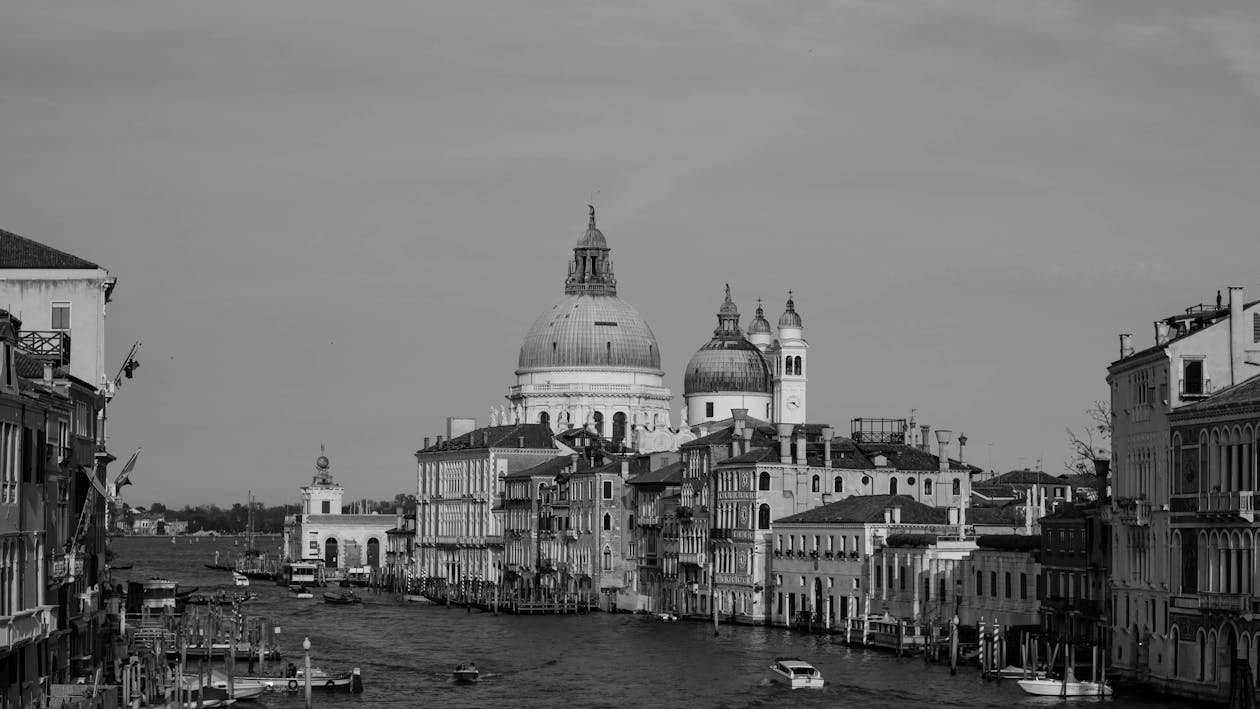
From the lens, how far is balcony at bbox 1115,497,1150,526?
190 ft

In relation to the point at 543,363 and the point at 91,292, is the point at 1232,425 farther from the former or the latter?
the point at 543,363

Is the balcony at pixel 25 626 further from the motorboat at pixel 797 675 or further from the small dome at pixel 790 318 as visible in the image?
the small dome at pixel 790 318

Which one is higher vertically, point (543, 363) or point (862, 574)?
point (543, 363)

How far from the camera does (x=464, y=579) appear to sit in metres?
139

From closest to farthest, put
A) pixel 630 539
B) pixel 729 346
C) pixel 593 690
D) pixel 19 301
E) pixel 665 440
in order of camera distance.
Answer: pixel 19 301 < pixel 593 690 < pixel 630 539 < pixel 665 440 < pixel 729 346

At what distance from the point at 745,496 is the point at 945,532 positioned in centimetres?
1382

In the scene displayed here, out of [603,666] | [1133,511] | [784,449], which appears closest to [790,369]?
[784,449]

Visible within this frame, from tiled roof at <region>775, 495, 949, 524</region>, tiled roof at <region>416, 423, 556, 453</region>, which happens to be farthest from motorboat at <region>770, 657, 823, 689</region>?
tiled roof at <region>416, 423, 556, 453</region>

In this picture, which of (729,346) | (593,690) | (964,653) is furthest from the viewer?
(729,346)

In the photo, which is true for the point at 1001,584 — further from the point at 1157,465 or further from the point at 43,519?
the point at 43,519

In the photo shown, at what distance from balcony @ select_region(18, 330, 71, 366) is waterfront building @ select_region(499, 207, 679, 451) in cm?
10721

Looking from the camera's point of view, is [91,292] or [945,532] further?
[945,532]

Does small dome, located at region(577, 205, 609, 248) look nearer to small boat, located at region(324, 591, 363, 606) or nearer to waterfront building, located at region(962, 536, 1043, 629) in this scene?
small boat, located at region(324, 591, 363, 606)

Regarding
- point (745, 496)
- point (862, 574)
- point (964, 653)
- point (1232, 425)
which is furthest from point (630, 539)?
point (1232, 425)
